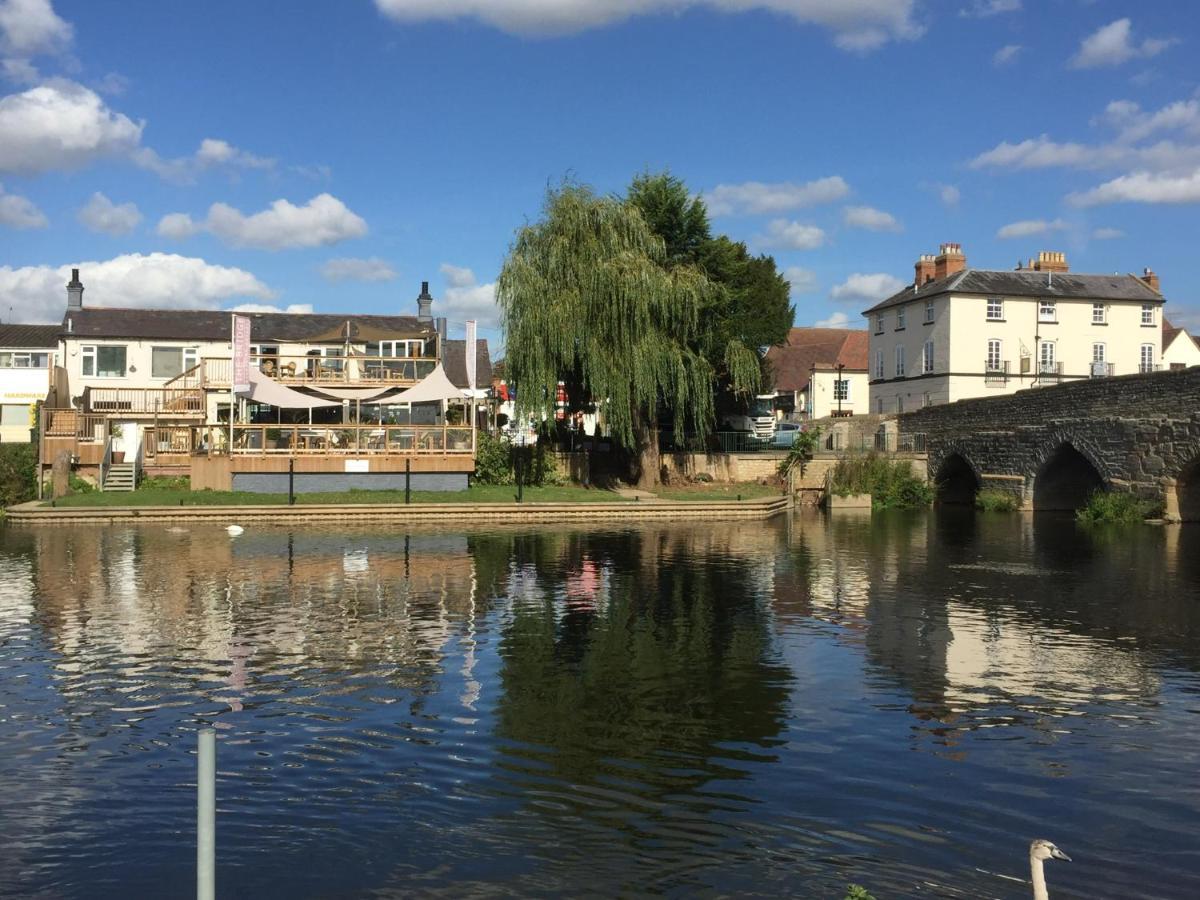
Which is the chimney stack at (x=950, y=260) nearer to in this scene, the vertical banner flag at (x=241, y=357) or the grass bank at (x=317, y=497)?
the grass bank at (x=317, y=497)

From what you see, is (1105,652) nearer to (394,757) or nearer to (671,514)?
(394,757)

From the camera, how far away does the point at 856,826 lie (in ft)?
27.2

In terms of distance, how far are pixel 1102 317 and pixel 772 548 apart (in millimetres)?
35475

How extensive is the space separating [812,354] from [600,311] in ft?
131

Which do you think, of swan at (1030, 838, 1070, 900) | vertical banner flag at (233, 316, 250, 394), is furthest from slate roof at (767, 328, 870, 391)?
swan at (1030, 838, 1070, 900)

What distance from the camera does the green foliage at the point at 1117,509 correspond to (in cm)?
3494

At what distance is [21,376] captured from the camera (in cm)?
5716

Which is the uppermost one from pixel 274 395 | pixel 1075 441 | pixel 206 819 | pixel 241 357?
pixel 241 357

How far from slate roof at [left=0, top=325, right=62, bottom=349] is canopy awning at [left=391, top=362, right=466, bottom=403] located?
28.4 meters

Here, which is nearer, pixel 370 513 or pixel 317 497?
pixel 370 513

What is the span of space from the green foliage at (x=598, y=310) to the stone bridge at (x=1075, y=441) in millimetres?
12311

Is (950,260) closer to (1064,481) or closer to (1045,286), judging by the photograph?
(1045,286)

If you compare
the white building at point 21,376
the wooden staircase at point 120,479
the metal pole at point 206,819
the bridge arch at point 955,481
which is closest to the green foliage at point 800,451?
the bridge arch at point 955,481

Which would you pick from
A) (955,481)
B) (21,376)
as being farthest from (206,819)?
(21,376)
